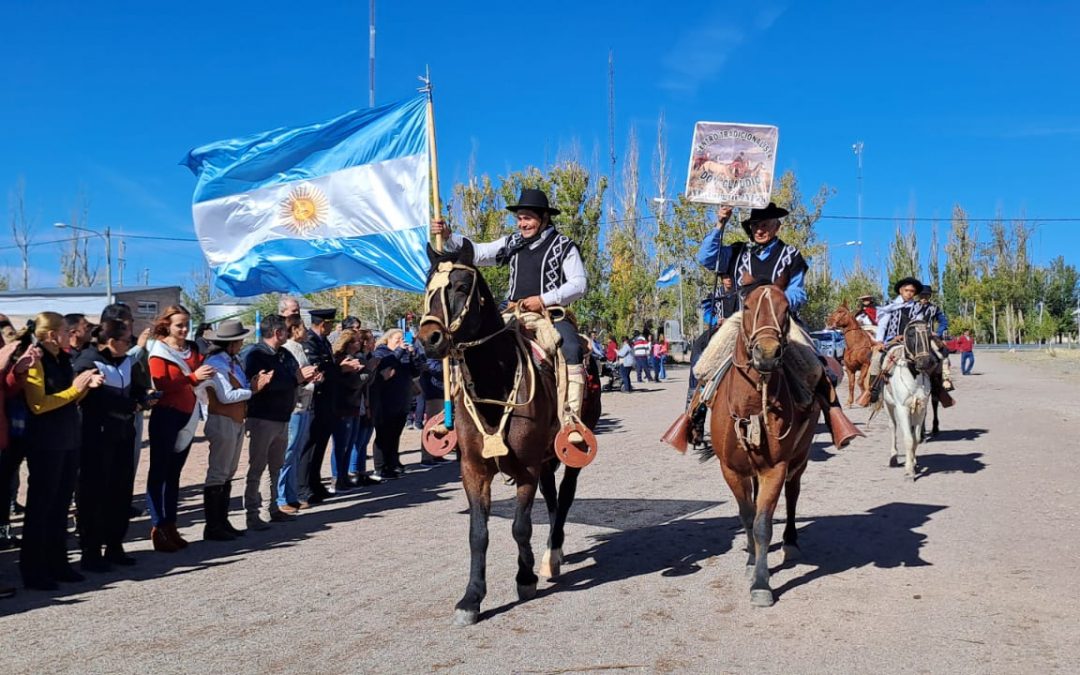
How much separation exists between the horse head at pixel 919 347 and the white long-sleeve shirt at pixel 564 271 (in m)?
6.94

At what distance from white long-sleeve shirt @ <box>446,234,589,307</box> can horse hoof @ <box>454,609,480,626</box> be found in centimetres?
245

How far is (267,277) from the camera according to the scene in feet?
34.1

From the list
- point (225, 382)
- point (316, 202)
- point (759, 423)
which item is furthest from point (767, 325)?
point (316, 202)

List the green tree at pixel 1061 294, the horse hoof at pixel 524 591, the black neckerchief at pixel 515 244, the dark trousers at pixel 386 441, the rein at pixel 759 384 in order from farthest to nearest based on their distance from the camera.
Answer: the green tree at pixel 1061 294 → the dark trousers at pixel 386 441 → the black neckerchief at pixel 515 244 → the horse hoof at pixel 524 591 → the rein at pixel 759 384

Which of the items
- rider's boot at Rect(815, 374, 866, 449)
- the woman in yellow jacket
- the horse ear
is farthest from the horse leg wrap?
the woman in yellow jacket

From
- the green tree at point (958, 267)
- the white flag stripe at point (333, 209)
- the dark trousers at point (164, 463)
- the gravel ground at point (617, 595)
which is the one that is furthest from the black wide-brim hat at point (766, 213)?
the green tree at point (958, 267)

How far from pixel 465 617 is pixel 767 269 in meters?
4.28

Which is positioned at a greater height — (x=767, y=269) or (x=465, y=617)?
(x=767, y=269)

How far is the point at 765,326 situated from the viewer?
254 inches

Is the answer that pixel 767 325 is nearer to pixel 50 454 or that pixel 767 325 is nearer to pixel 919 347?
pixel 50 454

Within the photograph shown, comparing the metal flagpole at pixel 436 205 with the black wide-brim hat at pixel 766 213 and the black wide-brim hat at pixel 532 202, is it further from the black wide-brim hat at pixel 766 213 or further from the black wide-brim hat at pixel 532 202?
the black wide-brim hat at pixel 766 213

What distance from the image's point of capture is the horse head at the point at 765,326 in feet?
20.4

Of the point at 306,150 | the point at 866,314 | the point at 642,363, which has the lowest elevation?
the point at 642,363

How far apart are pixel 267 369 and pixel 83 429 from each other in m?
2.09
